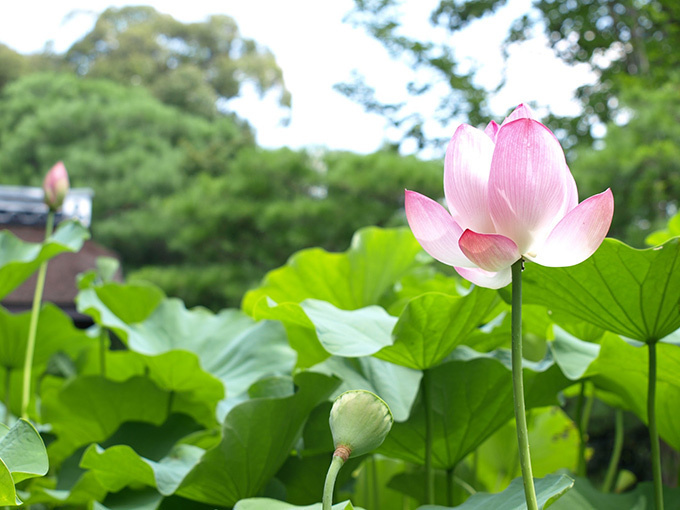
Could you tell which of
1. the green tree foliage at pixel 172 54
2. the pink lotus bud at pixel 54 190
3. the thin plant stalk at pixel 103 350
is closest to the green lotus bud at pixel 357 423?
the thin plant stalk at pixel 103 350

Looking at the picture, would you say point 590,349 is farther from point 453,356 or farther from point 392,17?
point 392,17

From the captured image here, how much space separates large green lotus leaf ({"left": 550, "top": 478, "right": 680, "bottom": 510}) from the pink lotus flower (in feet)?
0.61

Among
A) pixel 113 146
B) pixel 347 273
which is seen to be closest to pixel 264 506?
pixel 347 273

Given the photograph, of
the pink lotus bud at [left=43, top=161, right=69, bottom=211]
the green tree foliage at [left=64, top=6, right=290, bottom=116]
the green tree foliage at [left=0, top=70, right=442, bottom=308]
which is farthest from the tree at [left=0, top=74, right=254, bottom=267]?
the pink lotus bud at [left=43, top=161, right=69, bottom=211]

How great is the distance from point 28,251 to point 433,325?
22.8 inches

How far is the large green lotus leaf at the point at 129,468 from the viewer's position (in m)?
0.38

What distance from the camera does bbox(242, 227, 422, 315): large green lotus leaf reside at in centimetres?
78

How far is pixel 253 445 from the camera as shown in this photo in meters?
0.39

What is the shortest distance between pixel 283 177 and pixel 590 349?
4.35m

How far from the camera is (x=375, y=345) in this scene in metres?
0.39

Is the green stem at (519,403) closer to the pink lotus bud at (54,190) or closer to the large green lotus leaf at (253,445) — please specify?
the large green lotus leaf at (253,445)

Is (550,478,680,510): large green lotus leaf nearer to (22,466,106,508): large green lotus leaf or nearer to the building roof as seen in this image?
(22,466,106,508): large green lotus leaf

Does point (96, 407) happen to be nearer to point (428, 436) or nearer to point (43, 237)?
point (428, 436)

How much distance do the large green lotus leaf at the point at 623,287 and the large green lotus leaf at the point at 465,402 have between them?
0.07 m
